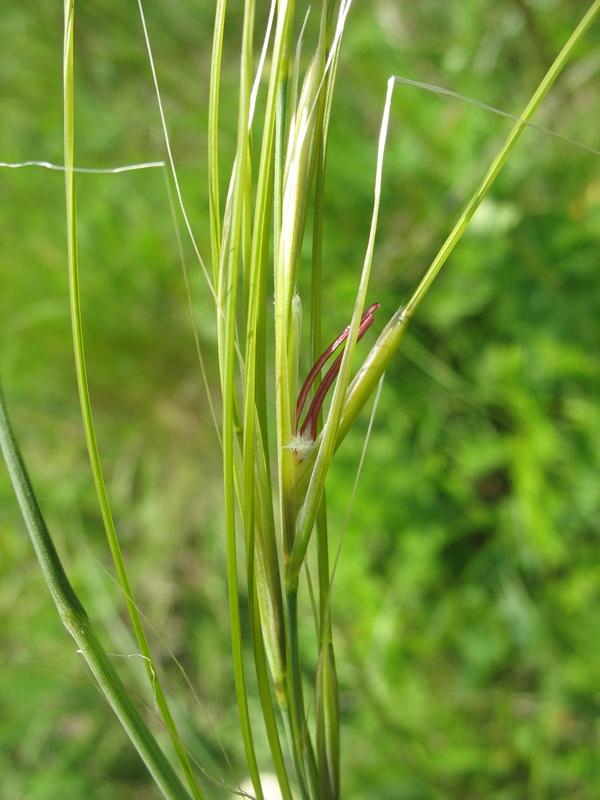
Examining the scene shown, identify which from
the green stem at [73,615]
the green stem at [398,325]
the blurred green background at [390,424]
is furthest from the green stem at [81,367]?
the blurred green background at [390,424]

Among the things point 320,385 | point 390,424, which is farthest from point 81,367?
point 390,424

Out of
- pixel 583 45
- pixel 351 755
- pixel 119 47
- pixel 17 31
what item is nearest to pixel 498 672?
pixel 351 755

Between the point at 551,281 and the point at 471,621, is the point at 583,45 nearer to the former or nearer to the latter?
the point at 551,281

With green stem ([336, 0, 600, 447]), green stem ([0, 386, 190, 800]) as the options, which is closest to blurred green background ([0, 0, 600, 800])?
green stem ([0, 386, 190, 800])

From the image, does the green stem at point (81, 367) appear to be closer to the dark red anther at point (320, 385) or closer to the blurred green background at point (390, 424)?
the dark red anther at point (320, 385)

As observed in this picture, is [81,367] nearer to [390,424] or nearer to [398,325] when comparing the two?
[398,325]

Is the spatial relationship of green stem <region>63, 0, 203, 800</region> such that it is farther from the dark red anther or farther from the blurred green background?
the blurred green background
